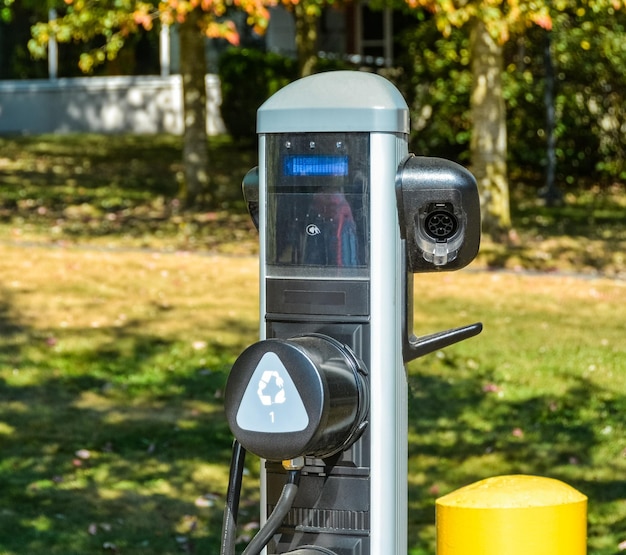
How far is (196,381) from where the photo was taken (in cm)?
755

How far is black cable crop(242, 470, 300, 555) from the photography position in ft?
7.84

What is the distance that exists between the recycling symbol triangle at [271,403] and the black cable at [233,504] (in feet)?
0.39

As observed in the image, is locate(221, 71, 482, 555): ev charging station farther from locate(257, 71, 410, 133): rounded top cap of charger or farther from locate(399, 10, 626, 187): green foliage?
locate(399, 10, 626, 187): green foliage

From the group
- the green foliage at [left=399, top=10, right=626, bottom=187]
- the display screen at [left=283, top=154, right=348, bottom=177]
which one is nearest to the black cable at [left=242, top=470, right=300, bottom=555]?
the display screen at [left=283, top=154, right=348, bottom=177]

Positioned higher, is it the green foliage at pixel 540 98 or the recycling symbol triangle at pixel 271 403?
the recycling symbol triangle at pixel 271 403

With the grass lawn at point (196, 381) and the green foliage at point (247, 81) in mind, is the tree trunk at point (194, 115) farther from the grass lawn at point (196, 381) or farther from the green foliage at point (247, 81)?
the green foliage at point (247, 81)

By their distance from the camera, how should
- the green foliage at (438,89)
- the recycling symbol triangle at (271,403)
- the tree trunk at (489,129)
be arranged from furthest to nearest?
1. the green foliage at (438,89)
2. the tree trunk at (489,129)
3. the recycling symbol triangle at (271,403)

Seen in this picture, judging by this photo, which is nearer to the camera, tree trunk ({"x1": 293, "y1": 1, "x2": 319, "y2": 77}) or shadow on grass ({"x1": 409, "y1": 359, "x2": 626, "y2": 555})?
shadow on grass ({"x1": 409, "y1": 359, "x2": 626, "y2": 555})

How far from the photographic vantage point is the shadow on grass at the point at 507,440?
18.5ft

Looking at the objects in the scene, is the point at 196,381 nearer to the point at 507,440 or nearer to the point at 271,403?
the point at 507,440

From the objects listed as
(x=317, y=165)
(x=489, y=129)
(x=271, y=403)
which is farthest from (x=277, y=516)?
(x=489, y=129)

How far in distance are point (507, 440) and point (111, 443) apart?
206cm

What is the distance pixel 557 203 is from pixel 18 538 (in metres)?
12.8

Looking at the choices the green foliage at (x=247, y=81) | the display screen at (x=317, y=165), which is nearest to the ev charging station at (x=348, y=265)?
the display screen at (x=317, y=165)
